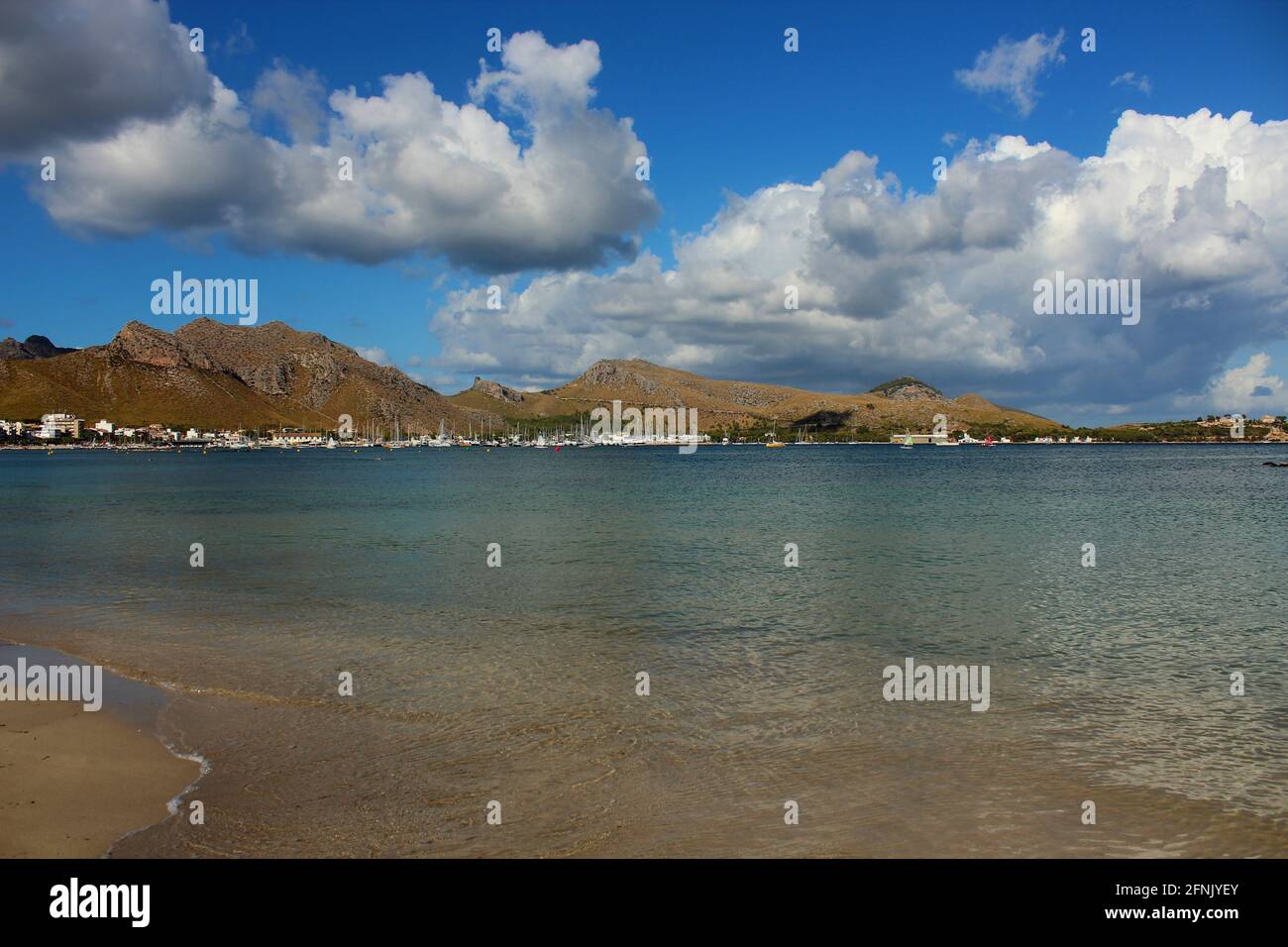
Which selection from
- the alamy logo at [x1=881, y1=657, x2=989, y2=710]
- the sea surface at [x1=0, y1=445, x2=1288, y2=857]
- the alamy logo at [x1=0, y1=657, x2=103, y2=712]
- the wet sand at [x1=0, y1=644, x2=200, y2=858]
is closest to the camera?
the wet sand at [x1=0, y1=644, x2=200, y2=858]

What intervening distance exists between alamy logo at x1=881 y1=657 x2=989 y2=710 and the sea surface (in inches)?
12.8

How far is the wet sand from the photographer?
912 cm

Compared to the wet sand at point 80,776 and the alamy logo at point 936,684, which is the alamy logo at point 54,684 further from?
the alamy logo at point 936,684

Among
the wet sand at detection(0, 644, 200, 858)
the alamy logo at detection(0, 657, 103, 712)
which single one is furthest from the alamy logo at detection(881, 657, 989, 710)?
the alamy logo at detection(0, 657, 103, 712)

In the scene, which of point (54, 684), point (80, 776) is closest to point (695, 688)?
point (80, 776)

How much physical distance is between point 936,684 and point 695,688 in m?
4.98
